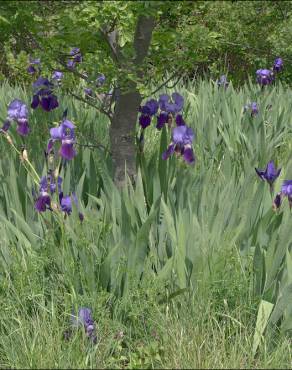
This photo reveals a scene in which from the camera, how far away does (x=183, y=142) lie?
231 centimetres

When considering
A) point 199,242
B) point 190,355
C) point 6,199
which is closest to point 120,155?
point 6,199

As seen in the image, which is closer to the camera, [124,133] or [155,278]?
[155,278]

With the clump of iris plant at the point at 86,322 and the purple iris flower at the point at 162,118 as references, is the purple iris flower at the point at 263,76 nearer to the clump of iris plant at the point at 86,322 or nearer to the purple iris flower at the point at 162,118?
the purple iris flower at the point at 162,118

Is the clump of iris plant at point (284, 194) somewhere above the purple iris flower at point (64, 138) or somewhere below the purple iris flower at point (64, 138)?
below

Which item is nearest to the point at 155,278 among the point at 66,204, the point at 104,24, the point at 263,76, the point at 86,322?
the point at 86,322

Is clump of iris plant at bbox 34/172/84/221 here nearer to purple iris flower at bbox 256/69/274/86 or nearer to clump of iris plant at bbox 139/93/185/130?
clump of iris plant at bbox 139/93/185/130

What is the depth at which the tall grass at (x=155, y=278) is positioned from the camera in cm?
171

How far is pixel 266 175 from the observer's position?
2270 mm

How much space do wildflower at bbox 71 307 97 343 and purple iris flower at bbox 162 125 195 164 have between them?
83 cm

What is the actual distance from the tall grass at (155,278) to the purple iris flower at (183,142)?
4.3 inches

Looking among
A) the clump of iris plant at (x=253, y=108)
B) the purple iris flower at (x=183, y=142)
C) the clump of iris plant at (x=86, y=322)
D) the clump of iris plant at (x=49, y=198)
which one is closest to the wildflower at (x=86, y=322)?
the clump of iris plant at (x=86, y=322)

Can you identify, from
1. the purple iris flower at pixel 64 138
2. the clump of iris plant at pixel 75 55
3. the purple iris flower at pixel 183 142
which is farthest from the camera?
the clump of iris plant at pixel 75 55

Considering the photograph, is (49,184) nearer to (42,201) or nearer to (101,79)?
(42,201)

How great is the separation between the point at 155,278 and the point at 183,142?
66cm
